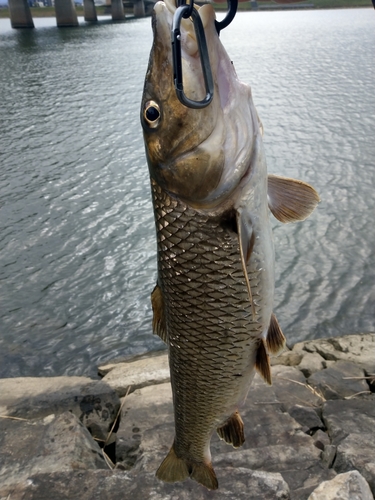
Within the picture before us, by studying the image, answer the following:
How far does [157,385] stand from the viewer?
4.88 meters

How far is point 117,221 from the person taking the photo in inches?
377

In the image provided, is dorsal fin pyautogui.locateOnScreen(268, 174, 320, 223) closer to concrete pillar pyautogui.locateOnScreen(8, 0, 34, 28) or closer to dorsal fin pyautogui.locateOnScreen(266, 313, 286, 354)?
dorsal fin pyautogui.locateOnScreen(266, 313, 286, 354)

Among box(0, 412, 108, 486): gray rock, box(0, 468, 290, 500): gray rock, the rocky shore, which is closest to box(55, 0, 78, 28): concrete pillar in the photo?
the rocky shore

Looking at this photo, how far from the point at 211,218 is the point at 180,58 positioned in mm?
656

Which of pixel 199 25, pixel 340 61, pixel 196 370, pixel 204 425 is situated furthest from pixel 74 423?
pixel 340 61

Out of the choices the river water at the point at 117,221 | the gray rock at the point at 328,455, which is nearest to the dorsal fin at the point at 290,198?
the gray rock at the point at 328,455

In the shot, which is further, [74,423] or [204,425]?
[74,423]

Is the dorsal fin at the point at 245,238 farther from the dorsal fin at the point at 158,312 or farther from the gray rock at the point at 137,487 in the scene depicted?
the gray rock at the point at 137,487

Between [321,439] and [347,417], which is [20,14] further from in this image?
[321,439]

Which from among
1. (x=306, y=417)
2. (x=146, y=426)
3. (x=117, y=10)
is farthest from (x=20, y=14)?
(x=306, y=417)

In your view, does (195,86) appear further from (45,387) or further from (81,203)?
(81,203)

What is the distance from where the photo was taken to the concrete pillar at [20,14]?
176 feet

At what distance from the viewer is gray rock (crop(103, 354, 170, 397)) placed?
4992mm

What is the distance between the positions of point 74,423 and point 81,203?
23.2 ft
